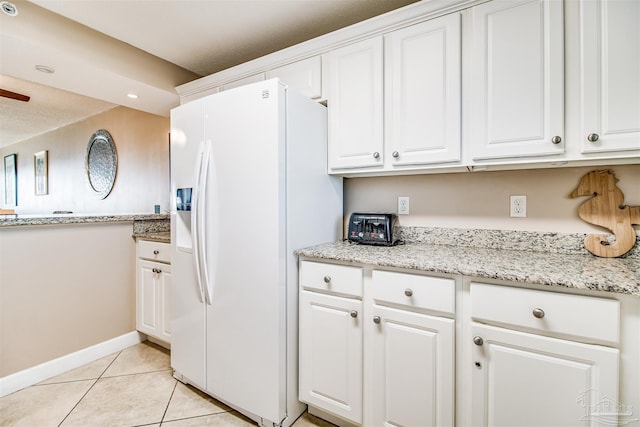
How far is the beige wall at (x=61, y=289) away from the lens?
189cm

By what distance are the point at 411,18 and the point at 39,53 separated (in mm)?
2125

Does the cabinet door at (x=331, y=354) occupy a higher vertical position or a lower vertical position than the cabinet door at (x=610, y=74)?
lower

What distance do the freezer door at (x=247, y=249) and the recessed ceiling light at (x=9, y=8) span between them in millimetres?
1172

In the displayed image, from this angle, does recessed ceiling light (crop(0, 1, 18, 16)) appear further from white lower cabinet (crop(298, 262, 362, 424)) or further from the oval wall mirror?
the oval wall mirror

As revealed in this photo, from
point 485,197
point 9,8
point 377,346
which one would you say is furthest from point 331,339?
point 9,8

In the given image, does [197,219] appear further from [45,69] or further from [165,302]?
[45,69]

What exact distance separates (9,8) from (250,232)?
5.86 ft

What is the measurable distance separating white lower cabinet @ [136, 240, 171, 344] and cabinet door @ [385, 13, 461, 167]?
1.84 m

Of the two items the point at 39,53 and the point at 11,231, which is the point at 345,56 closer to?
the point at 39,53

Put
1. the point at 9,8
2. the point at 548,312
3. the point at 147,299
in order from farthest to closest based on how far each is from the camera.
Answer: the point at 147,299
the point at 9,8
the point at 548,312

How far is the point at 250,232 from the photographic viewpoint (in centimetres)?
152

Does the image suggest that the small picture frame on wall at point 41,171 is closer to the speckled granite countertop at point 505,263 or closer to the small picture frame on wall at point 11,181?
the small picture frame on wall at point 11,181

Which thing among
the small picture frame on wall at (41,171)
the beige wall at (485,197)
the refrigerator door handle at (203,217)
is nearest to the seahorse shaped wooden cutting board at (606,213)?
the beige wall at (485,197)

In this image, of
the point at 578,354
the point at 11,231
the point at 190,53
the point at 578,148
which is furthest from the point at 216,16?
the point at 578,354
